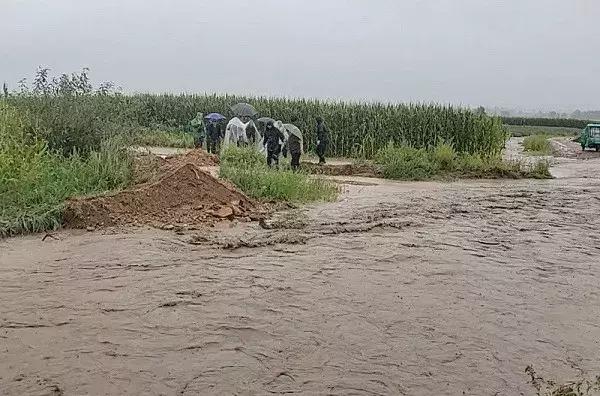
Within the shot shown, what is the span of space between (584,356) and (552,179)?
18.0 metres

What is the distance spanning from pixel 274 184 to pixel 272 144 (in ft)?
11.9

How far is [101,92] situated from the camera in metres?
15.3

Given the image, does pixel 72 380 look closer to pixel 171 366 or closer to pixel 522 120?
pixel 171 366

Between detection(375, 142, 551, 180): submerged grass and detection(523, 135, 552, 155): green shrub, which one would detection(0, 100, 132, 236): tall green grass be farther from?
detection(523, 135, 552, 155): green shrub

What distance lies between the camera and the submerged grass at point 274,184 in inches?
555

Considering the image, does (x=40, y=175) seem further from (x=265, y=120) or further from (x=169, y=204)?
(x=265, y=120)

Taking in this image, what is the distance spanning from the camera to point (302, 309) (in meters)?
7.08

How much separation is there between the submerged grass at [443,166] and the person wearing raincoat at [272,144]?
523 centimetres

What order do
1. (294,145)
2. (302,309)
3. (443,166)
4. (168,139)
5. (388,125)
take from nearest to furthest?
(302,309), (294,145), (443,166), (388,125), (168,139)

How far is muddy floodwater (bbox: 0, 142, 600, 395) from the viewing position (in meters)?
Result: 5.27

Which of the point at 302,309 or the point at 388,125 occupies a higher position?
the point at 388,125

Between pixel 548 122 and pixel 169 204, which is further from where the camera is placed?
pixel 548 122

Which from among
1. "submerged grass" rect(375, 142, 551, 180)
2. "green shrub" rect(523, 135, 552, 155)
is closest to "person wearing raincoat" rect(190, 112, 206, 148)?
"submerged grass" rect(375, 142, 551, 180)

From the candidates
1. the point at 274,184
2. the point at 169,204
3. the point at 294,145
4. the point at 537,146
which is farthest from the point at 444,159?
the point at 537,146
